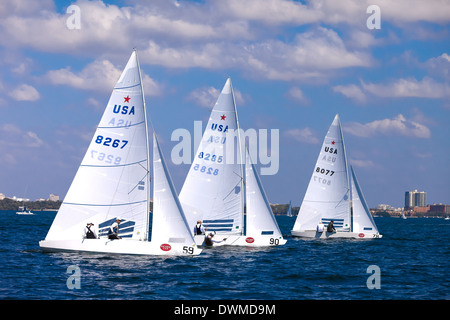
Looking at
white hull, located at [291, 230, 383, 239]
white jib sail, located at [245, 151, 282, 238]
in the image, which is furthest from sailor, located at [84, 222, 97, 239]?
white hull, located at [291, 230, 383, 239]

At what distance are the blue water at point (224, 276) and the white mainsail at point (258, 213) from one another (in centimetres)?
113

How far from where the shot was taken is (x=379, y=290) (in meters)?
22.2

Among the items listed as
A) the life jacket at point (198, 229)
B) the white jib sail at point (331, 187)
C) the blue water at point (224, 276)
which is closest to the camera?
the blue water at point (224, 276)

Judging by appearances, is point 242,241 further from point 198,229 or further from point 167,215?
point 167,215

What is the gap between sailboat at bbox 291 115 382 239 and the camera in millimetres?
46750

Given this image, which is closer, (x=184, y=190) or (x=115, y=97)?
(x=115, y=97)

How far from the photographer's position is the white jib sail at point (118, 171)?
2930 cm

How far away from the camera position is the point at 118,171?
29.5 m

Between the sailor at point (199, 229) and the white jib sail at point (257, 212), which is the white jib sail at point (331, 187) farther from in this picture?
the sailor at point (199, 229)

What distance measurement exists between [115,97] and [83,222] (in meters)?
6.15

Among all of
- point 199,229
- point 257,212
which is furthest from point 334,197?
point 199,229

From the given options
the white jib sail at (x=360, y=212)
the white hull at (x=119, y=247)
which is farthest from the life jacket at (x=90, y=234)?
the white jib sail at (x=360, y=212)

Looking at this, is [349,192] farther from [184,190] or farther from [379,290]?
[379,290]
